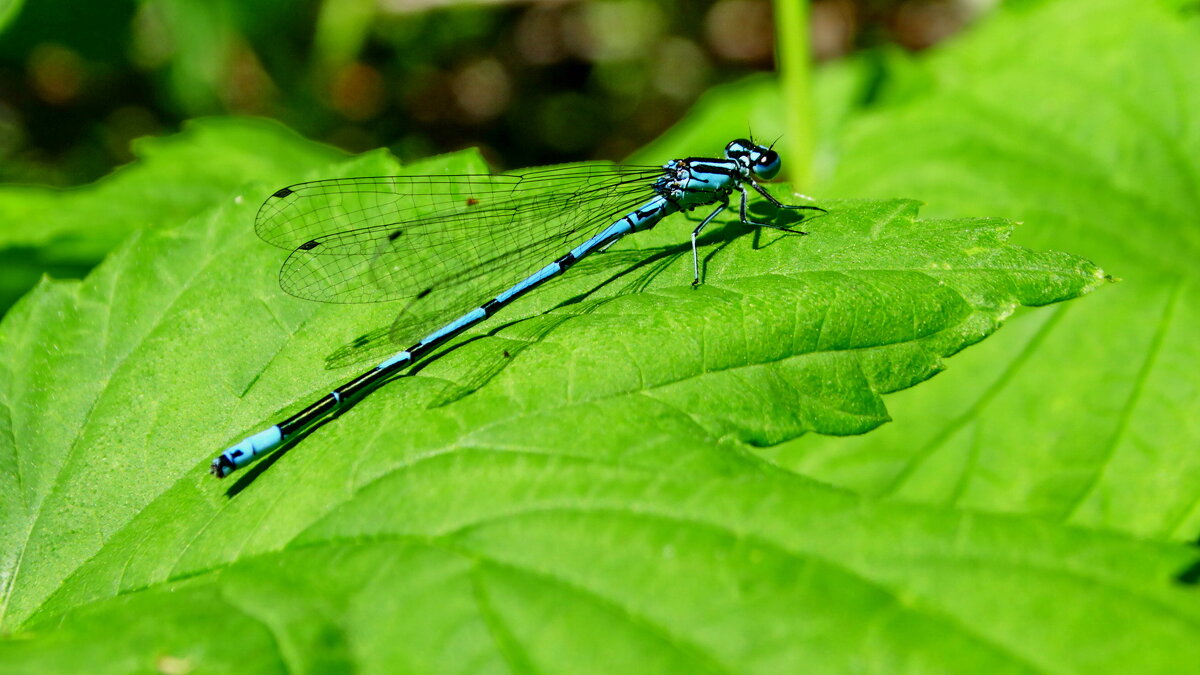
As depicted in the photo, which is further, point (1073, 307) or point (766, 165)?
point (766, 165)

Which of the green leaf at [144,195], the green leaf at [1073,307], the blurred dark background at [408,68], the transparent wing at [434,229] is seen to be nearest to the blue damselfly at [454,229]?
the transparent wing at [434,229]

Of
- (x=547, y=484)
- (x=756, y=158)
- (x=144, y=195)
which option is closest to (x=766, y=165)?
(x=756, y=158)

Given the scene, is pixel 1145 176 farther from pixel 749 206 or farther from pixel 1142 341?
pixel 749 206

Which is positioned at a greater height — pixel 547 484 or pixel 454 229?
pixel 454 229

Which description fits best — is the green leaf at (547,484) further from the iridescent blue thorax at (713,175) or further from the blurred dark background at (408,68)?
the blurred dark background at (408,68)

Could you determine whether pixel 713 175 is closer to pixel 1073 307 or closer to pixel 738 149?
pixel 738 149

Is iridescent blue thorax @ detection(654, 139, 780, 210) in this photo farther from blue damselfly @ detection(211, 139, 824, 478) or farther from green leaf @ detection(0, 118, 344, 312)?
green leaf @ detection(0, 118, 344, 312)

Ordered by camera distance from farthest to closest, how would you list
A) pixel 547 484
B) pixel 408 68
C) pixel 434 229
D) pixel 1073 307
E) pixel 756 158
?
pixel 408 68
pixel 756 158
pixel 1073 307
pixel 434 229
pixel 547 484

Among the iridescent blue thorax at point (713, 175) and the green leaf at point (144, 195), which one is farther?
the green leaf at point (144, 195)
